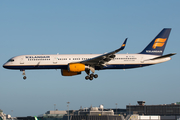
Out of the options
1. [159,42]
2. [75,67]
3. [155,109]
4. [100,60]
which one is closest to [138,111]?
[155,109]

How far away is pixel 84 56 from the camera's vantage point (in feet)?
199

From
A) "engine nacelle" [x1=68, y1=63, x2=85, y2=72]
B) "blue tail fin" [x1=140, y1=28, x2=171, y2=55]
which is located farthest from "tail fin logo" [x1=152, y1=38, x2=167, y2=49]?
"engine nacelle" [x1=68, y1=63, x2=85, y2=72]

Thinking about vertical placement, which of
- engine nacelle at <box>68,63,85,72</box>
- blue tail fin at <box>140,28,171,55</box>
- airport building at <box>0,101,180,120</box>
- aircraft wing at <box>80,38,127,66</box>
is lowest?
airport building at <box>0,101,180,120</box>

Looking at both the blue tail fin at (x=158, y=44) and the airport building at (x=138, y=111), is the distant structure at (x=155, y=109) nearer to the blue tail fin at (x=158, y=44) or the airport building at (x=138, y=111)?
the airport building at (x=138, y=111)

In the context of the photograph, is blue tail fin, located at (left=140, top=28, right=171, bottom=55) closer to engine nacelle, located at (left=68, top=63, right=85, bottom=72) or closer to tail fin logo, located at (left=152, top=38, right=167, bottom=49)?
tail fin logo, located at (left=152, top=38, right=167, bottom=49)

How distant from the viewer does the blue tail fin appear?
210 ft

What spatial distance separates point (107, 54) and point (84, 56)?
24.8ft

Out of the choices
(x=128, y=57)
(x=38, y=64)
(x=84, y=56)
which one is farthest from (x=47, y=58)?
(x=128, y=57)

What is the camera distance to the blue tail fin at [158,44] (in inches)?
2525

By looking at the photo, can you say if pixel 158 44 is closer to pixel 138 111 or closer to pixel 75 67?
pixel 75 67

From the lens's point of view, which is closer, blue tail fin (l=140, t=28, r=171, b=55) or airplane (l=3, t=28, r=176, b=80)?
airplane (l=3, t=28, r=176, b=80)

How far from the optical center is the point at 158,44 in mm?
65062

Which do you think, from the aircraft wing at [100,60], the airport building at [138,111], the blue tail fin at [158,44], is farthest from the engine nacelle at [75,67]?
the airport building at [138,111]

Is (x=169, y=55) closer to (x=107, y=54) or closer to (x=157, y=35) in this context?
(x=157, y=35)
